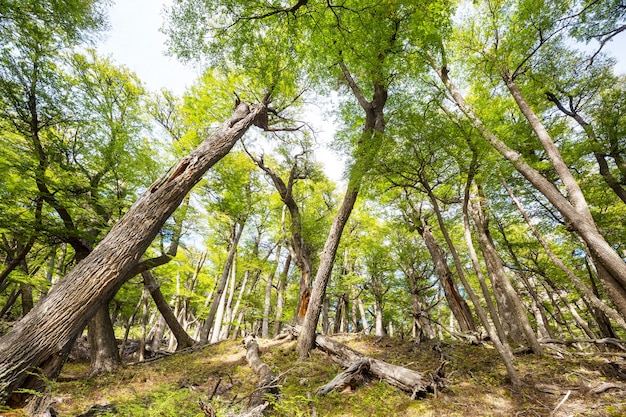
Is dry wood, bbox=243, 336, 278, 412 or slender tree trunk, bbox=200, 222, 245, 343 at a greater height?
slender tree trunk, bbox=200, 222, 245, 343

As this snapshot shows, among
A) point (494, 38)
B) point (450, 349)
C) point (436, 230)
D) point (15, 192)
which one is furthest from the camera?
point (436, 230)

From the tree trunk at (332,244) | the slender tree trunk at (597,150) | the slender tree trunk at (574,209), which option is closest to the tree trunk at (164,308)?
the tree trunk at (332,244)

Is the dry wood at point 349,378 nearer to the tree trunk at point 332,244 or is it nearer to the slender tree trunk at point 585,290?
the tree trunk at point 332,244

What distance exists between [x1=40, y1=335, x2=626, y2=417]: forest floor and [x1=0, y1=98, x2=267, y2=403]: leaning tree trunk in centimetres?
38

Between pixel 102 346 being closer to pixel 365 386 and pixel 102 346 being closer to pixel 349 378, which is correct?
pixel 349 378

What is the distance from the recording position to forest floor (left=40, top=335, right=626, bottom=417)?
361 centimetres

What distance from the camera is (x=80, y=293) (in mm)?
3074

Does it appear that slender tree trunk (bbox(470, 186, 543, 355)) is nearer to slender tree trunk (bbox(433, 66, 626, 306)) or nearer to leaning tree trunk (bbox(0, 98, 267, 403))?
slender tree trunk (bbox(433, 66, 626, 306))

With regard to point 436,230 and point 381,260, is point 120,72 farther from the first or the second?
point 436,230

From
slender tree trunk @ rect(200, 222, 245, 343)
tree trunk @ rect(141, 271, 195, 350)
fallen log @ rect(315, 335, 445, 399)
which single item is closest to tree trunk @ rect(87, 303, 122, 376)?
tree trunk @ rect(141, 271, 195, 350)

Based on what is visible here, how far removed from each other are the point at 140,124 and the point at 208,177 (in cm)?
297

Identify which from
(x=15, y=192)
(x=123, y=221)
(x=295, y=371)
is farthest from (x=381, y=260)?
(x=15, y=192)

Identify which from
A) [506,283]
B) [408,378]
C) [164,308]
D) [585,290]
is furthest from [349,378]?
[164,308]

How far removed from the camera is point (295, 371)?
5539mm
